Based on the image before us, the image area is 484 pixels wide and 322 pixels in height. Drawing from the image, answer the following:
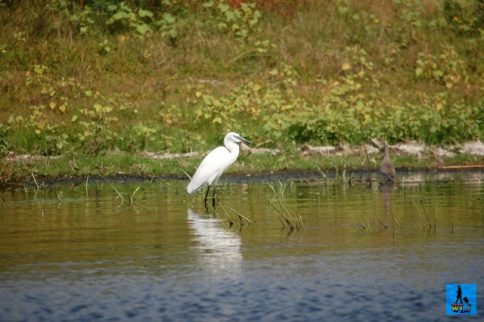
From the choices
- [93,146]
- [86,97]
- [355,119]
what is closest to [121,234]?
[93,146]

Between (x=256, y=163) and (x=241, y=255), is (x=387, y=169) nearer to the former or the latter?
(x=256, y=163)

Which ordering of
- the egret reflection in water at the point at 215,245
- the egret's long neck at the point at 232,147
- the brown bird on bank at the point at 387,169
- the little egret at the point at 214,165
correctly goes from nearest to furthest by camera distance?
the egret reflection in water at the point at 215,245
the little egret at the point at 214,165
the egret's long neck at the point at 232,147
the brown bird on bank at the point at 387,169

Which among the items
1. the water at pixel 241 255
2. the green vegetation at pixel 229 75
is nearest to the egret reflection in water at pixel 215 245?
the water at pixel 241 255

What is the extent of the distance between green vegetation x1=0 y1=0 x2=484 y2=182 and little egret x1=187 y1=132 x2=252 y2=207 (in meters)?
2.29

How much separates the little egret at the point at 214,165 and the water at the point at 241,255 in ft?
1.03

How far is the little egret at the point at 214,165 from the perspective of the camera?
17359 mm

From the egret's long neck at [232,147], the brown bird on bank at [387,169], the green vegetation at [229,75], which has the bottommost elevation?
the brown bird on bank at [387,169]

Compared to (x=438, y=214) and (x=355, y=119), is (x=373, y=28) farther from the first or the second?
(x=438, y=214)

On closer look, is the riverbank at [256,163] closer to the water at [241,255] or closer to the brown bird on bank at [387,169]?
the brown bird on bank at [387,169]

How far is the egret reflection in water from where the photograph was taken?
38.4 feet

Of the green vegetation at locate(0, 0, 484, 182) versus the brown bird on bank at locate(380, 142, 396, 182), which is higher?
the green vegetation at locate(0, 0, 484, 182)

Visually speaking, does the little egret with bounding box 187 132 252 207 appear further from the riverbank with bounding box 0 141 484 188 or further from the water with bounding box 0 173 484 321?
the riverbank with bounding box 0 141 484 188

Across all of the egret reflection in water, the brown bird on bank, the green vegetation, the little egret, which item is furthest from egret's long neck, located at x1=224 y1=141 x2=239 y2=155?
the egret reflection in water

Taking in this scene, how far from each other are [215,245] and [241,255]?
2.34 ft
